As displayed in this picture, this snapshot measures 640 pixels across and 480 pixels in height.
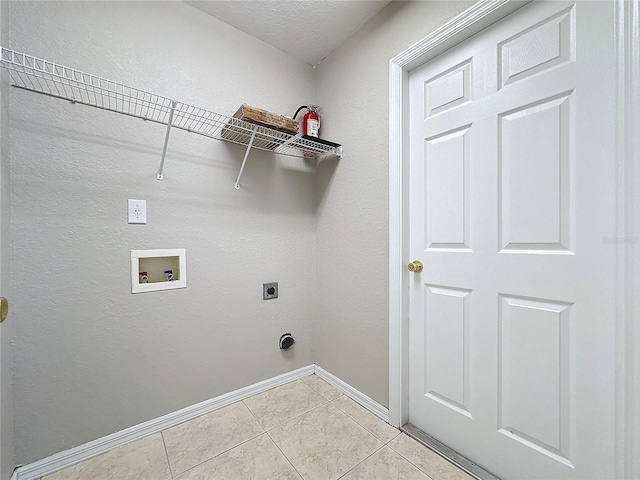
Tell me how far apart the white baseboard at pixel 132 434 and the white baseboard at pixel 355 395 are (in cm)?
26

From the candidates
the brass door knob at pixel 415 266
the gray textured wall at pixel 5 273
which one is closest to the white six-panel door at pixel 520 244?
the brass door knob at pixel 415 266

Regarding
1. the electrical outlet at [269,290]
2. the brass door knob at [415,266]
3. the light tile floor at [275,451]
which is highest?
the brass door knob at [415,266]

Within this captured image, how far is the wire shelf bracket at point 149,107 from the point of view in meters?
1.03

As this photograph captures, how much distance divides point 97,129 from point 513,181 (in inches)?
71.4

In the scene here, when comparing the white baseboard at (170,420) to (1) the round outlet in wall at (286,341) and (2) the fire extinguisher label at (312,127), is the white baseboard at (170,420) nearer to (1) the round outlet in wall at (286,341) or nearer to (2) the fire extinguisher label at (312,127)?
(1) the round outlet in wall at (286,341)

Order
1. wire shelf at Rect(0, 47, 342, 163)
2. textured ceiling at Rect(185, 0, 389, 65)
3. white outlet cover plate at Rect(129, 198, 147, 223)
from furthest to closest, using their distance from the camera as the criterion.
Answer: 1. textured ceiling at Rect(185, 0, 389, 65)
2. white outlet cover plate at Rect(129, 198, 147, 223)
3. wire shelf at Rect(0, 47, 342, 163)

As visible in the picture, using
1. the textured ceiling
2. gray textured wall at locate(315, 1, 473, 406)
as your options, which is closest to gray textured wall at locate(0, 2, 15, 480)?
the textured ceiling

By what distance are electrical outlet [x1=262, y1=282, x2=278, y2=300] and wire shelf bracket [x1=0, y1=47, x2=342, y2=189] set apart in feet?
2.14

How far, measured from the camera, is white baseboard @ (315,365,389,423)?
1.44 m

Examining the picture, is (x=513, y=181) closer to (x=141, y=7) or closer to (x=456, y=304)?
(x=456, y=304)

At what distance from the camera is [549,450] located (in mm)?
955

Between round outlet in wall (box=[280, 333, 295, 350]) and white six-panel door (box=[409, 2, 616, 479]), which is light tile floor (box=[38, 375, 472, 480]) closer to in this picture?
white six-panel door (box=[409, 2, 616, 479])

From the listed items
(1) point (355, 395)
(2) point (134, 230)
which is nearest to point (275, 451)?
(1) point (355, 395)

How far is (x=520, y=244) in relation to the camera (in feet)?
3.34
